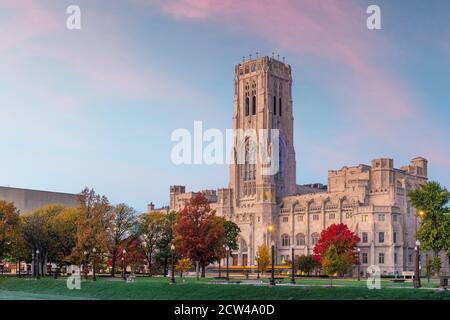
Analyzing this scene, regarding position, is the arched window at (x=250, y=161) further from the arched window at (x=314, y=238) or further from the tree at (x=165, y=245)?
the tree at (x=165, y=245)

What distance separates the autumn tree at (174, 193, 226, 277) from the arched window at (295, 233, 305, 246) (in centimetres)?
5919

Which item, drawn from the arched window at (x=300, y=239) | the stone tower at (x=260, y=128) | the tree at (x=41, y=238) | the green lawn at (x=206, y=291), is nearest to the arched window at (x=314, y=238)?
the arched window at (x=300, y=239)

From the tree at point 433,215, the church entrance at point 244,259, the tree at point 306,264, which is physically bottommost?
the church entrance at point 244,259

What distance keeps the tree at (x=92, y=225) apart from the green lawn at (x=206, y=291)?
8.43m

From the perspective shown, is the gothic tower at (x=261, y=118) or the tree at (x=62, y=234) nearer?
the tree at (x=62, y=234)

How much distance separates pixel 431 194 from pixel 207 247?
33361 millimetres

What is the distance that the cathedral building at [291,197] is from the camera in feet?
415

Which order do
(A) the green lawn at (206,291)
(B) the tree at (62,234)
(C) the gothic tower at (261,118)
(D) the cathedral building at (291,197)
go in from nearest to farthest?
(A) the green lawn at (206,291) < (B) the tree at (62,234) < (D) the cathedral building at (291,197) < (C) the gothic tower at (261,118)

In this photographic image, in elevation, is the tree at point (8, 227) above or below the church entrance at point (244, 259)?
above

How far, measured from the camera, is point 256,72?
17162 cm

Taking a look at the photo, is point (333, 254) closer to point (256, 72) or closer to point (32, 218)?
point (32, 218)

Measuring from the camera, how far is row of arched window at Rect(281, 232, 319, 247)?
142 m

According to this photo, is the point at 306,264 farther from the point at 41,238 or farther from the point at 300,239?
the point at 41,238
